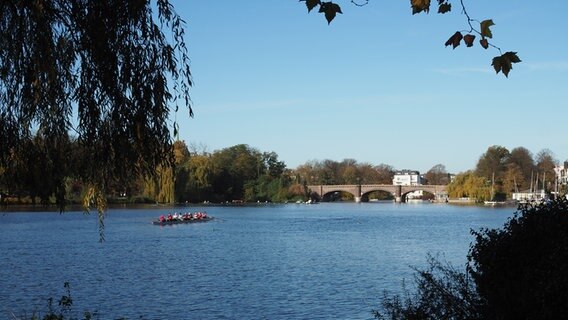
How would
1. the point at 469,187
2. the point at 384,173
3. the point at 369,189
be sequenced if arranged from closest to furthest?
the point at 469,187
the point at 369,189
the point at 384,173

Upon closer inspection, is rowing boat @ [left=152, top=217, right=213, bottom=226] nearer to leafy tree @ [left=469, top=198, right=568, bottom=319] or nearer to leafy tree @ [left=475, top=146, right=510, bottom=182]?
leafy tree @ [left=469, top=198, right=568, bottom=319]

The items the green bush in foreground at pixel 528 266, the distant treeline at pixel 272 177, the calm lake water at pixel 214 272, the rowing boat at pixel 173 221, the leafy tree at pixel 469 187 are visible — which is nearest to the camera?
the green bush in foreground at pixel 528 266

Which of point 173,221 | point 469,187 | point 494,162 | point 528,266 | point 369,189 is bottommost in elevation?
point 173,221

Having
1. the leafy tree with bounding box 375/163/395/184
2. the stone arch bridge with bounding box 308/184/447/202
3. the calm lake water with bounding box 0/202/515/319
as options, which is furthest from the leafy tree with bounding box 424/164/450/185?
the calm lake water with bounding box 0/202/515/319

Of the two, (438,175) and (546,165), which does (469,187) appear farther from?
(438,175)

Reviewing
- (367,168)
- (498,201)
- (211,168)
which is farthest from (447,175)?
(211,168)

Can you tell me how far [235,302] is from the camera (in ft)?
59.4

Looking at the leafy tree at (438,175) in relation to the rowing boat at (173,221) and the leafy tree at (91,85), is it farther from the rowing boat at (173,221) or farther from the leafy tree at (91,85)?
the leafy tree at (91,85)

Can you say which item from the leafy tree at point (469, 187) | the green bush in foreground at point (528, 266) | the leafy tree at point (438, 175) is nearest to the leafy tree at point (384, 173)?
the leafy tree at point (438, 175)

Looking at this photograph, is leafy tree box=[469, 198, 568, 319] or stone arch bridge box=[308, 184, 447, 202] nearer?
leafy tree box=[469, 198, 568, 319]

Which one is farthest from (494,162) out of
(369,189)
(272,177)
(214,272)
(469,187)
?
(214,272)

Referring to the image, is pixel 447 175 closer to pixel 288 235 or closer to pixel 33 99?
pixel 288 235

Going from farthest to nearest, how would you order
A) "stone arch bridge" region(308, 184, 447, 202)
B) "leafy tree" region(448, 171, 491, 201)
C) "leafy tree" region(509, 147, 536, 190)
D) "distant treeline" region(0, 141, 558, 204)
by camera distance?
"stone arch bridge" region(308, 184, 447, 202), "leafy tree" region(509, 147, 536, 190), "leafy tree" region(448, 171, 491, 201), "distant treeline" region(0, 141, 558, 204)

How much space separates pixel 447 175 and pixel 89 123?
617 feet
